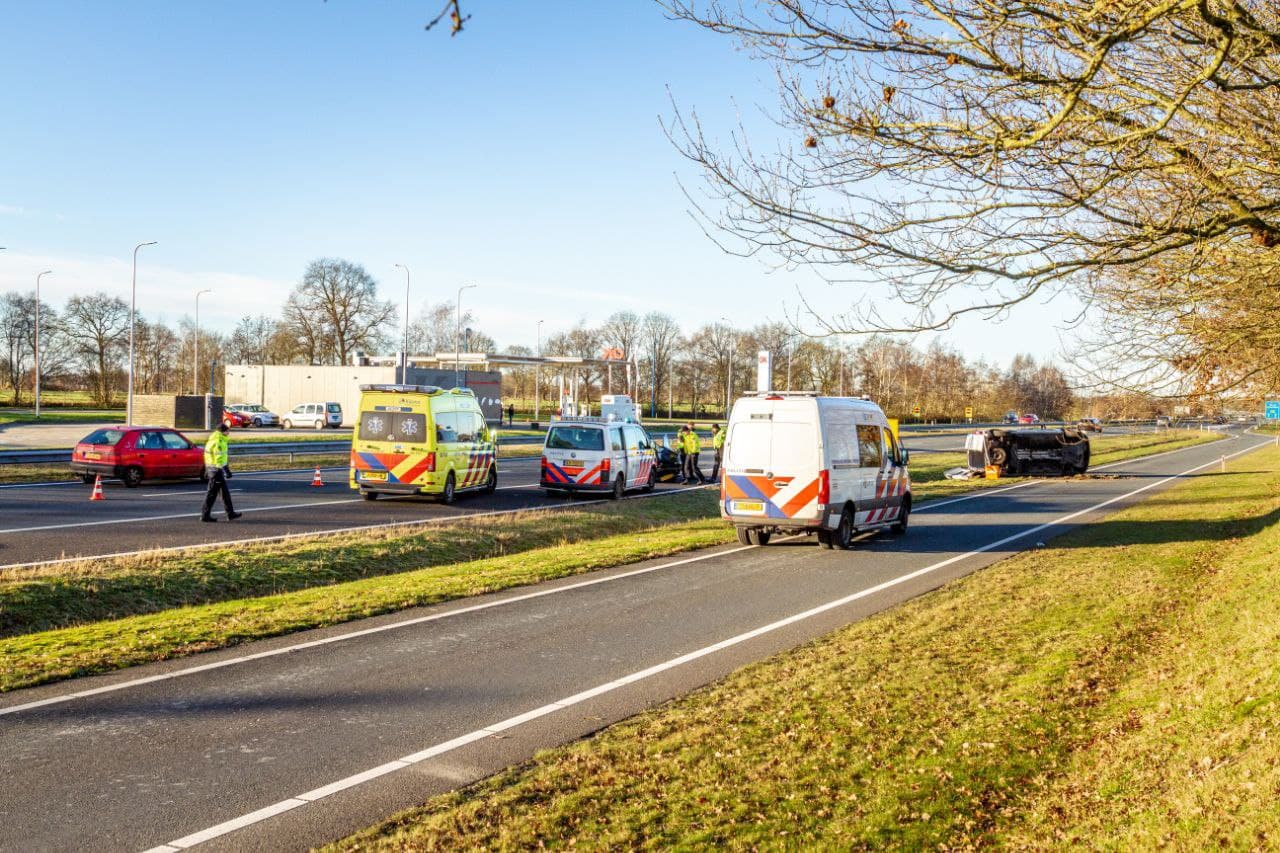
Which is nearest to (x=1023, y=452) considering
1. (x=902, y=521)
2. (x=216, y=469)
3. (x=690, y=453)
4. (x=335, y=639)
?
(x=690, y=453)

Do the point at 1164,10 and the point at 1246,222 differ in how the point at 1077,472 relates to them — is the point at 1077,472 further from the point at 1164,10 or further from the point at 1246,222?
the point at 1164,10

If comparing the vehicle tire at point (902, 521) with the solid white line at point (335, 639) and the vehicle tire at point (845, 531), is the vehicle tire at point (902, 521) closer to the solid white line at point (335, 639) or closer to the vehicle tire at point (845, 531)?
the vehicle tire at point (845, 531)

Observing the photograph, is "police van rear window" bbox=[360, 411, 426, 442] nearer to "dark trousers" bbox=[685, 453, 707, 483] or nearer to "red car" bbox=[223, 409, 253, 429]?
"dark trousers" bbox=[685, 453, 707, 483]

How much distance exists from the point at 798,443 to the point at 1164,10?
11595 millimetres

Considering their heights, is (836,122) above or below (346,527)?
above

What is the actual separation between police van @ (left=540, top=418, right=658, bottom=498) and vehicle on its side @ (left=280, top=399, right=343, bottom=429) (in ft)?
139

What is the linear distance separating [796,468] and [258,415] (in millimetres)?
57635

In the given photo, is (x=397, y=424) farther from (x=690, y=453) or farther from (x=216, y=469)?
(x=690, y=453)

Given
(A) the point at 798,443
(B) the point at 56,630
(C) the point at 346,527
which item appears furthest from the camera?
(C) the point at 346,527


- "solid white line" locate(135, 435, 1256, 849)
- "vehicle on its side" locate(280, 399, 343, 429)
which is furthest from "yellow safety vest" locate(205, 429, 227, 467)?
"vehicle on its side" locate(280, 399, 343, 429)

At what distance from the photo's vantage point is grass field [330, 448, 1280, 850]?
17.0 feet

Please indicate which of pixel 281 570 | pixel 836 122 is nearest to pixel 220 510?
pixel 281 570

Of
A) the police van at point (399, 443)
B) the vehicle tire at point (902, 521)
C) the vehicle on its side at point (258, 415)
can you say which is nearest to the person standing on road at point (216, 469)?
the police van at point (399, 443)

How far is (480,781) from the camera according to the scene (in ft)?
19.6
